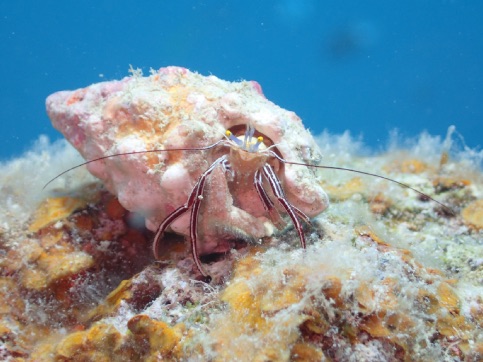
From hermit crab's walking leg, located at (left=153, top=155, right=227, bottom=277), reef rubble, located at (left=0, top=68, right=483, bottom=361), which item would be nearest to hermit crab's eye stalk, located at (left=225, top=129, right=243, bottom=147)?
hermit crab's walking leg, located at (left=153, top=155, right=227, bottom=277)

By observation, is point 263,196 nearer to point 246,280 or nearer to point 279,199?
point 279,199

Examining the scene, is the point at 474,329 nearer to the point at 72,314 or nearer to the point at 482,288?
the point at 482,288

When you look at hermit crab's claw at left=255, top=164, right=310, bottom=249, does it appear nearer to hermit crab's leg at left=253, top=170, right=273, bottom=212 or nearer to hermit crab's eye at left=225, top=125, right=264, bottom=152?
hermit crab's leg at left=253, top=170, right=273, bottom=212

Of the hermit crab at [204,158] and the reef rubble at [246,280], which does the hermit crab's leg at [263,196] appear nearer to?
the hermit crab at [204,158]

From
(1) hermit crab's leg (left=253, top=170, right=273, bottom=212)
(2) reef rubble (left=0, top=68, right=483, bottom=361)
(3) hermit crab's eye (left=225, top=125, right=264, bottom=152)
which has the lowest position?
(2) reef rubble (left=0, top=68, right=483, bottom=361)

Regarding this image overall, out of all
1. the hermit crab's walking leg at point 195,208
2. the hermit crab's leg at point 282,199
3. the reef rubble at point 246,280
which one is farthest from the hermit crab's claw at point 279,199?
the hermit crab's walking leg at point 195,208

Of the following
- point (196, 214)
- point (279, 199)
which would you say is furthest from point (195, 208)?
point (279, 199)
